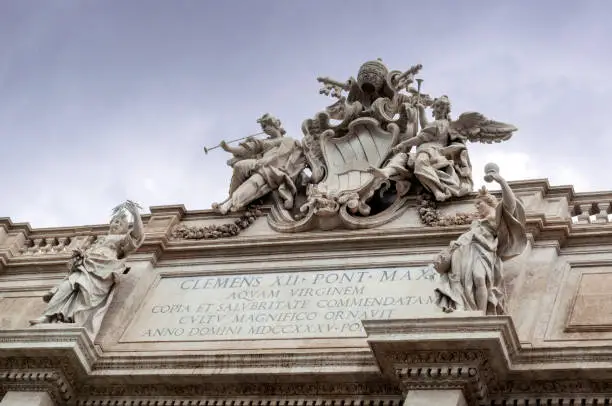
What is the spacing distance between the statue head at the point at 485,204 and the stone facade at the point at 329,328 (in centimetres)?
70

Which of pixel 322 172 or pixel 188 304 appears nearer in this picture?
pixel 188 304

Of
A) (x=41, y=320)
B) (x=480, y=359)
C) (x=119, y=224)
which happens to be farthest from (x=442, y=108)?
(x=41, y=320)

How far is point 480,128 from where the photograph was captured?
56.2 ft

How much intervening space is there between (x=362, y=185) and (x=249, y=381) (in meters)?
3.64

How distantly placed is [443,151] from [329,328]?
3298 millimetres

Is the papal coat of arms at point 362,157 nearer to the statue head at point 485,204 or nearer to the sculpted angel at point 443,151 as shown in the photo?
the sculpted angel at point 443,151

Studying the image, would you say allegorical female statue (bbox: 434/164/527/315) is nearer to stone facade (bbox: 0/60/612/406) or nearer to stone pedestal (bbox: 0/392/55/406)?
stone facade (bbox: 0/60/612/406)

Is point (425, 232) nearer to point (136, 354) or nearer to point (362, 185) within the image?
point (362, 185)

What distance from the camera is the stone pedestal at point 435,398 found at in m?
12.7

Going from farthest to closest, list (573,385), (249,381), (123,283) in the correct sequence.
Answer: (123,283) → (249,381) → (573,385)

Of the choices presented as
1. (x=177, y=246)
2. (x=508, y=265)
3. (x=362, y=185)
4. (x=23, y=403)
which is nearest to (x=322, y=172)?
(x=362, y=185)

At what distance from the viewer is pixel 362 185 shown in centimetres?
1683

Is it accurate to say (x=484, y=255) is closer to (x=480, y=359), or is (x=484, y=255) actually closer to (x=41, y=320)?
(x=480, y=359)

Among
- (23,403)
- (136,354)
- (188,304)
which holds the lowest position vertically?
(23,403)
